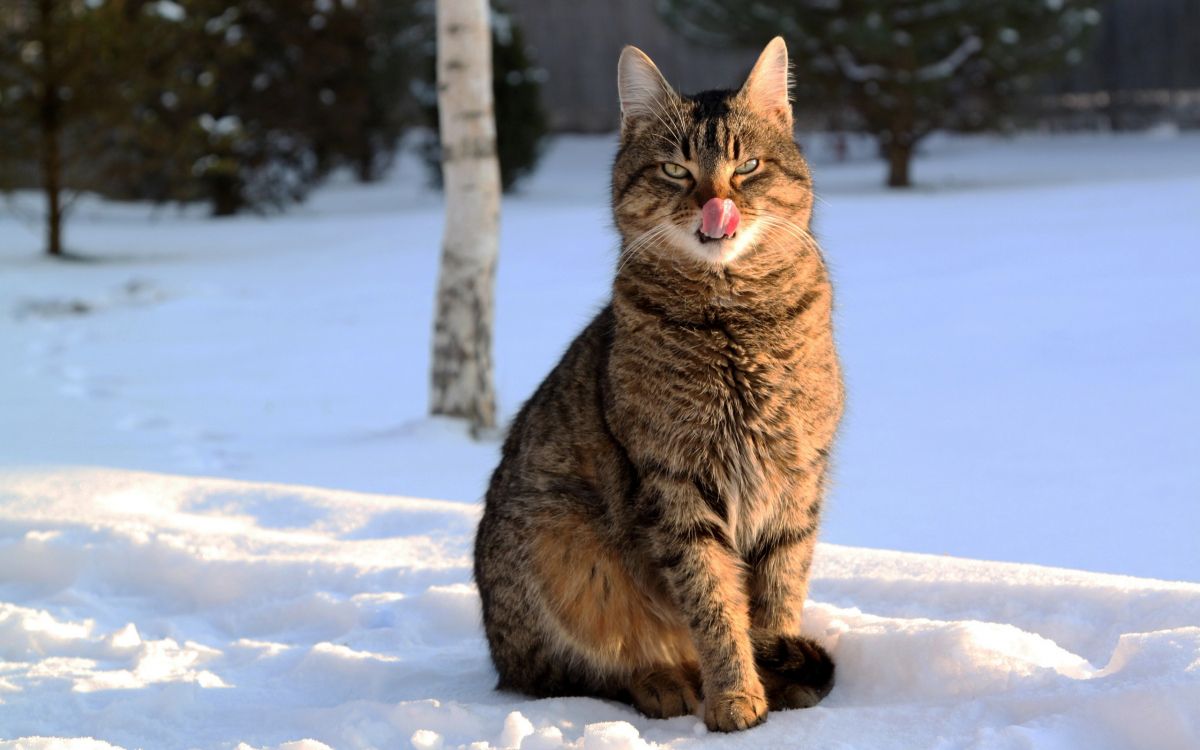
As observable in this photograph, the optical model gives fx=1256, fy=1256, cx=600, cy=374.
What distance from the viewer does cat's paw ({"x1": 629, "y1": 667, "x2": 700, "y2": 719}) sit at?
2615 millimetres

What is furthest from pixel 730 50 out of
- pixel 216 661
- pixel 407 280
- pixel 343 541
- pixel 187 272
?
pixel 216 661

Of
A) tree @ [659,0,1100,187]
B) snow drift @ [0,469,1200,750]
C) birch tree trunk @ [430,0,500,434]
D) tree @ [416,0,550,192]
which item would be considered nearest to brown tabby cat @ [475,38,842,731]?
snow drift @ [0,469,1200,750]

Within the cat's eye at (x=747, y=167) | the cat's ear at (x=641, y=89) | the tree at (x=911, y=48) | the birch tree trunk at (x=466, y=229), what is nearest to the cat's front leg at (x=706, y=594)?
the cat's eye at (x=747, y=167)

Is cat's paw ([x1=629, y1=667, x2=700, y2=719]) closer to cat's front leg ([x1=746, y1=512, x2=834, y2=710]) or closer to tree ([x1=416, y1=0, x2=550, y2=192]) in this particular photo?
cat's front leg ([x1=746, y1=512, x2=834, y2=710])

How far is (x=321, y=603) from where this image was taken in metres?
3.50

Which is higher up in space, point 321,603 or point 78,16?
point 78,16

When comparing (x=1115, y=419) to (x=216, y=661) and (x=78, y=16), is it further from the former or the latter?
(x=78, y=16)

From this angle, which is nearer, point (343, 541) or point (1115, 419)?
point (343, 541)

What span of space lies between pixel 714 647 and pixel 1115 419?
138 inches

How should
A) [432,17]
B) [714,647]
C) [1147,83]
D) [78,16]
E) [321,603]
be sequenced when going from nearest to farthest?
[714,647]
[321,603]
[78,16]
[1147,83]
[432,17]

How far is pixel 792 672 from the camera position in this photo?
8.54 feet

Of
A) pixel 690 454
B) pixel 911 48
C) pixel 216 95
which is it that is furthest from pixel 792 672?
pixel 216 95

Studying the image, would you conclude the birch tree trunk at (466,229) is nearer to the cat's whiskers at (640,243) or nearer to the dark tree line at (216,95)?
the cat's whiskers at (640,243)

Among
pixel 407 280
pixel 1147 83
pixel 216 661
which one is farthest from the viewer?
pixel 1147 83
